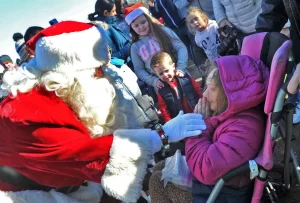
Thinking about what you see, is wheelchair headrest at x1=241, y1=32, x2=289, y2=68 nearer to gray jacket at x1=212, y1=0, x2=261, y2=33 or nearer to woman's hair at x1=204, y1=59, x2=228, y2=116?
woman's hair at x1=204, y1=59, x2=228, y2=116

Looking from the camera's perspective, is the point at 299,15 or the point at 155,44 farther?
the point at 155,44

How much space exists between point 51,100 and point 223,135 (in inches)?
33.9

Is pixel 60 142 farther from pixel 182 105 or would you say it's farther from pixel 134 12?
pixel 134 12

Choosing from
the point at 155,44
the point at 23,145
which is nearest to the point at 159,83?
the point at 155,44

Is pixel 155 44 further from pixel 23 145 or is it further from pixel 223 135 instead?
pixel 23 145

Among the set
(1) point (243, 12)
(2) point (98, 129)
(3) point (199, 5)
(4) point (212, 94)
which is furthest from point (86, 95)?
(3) point (199, 5)

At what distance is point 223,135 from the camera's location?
5.49 ft

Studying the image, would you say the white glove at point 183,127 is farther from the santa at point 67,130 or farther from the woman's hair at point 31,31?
the woman's hair at point 31,31

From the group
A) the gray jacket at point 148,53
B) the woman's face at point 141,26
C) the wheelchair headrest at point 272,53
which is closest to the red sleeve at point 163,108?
the gray jacket at point 148,53

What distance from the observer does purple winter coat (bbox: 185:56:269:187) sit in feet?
5.28

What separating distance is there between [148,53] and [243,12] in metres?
1.00

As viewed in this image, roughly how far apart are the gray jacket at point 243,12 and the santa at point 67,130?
5.82 feet

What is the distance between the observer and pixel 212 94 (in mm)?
1793

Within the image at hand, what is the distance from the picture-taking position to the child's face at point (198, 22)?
348 cm
